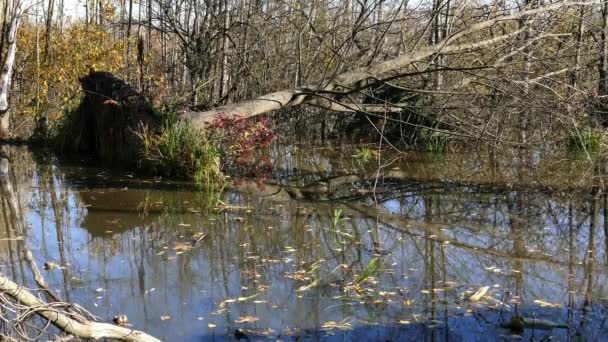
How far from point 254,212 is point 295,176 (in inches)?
131

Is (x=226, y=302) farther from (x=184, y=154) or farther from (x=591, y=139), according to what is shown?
(x=591, y=139)

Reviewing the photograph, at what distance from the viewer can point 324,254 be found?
252 inches

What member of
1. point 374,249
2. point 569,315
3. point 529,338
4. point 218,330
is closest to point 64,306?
point 218,330

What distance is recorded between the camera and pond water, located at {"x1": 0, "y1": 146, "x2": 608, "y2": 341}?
4.66 metres

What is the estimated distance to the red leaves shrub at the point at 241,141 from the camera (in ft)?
35.6

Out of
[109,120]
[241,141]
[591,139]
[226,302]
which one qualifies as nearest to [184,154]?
[241,141]

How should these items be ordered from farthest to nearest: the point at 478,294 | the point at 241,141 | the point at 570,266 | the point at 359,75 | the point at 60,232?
1. the point at 359,75
2. the point at 241,141
3. the point at 60,232
4. the point at 570,266
5. the point at 478,294

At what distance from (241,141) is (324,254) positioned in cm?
494

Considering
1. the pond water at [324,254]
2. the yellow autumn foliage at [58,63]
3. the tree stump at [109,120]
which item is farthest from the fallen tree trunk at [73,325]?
the yellow autumn foliage at [58,63]

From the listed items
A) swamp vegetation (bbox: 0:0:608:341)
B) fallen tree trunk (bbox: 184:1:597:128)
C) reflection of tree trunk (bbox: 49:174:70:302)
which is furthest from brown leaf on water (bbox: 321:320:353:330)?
fallen tree trunk (bbox: 184:1:597:128)

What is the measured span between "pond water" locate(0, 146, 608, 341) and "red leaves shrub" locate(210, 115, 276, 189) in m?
0.77

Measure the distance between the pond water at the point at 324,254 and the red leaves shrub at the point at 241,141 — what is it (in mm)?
769

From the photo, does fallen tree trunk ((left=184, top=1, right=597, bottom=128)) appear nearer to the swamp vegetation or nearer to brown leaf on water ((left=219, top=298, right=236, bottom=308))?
the swamp vegetation

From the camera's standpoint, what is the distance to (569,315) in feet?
15.6
